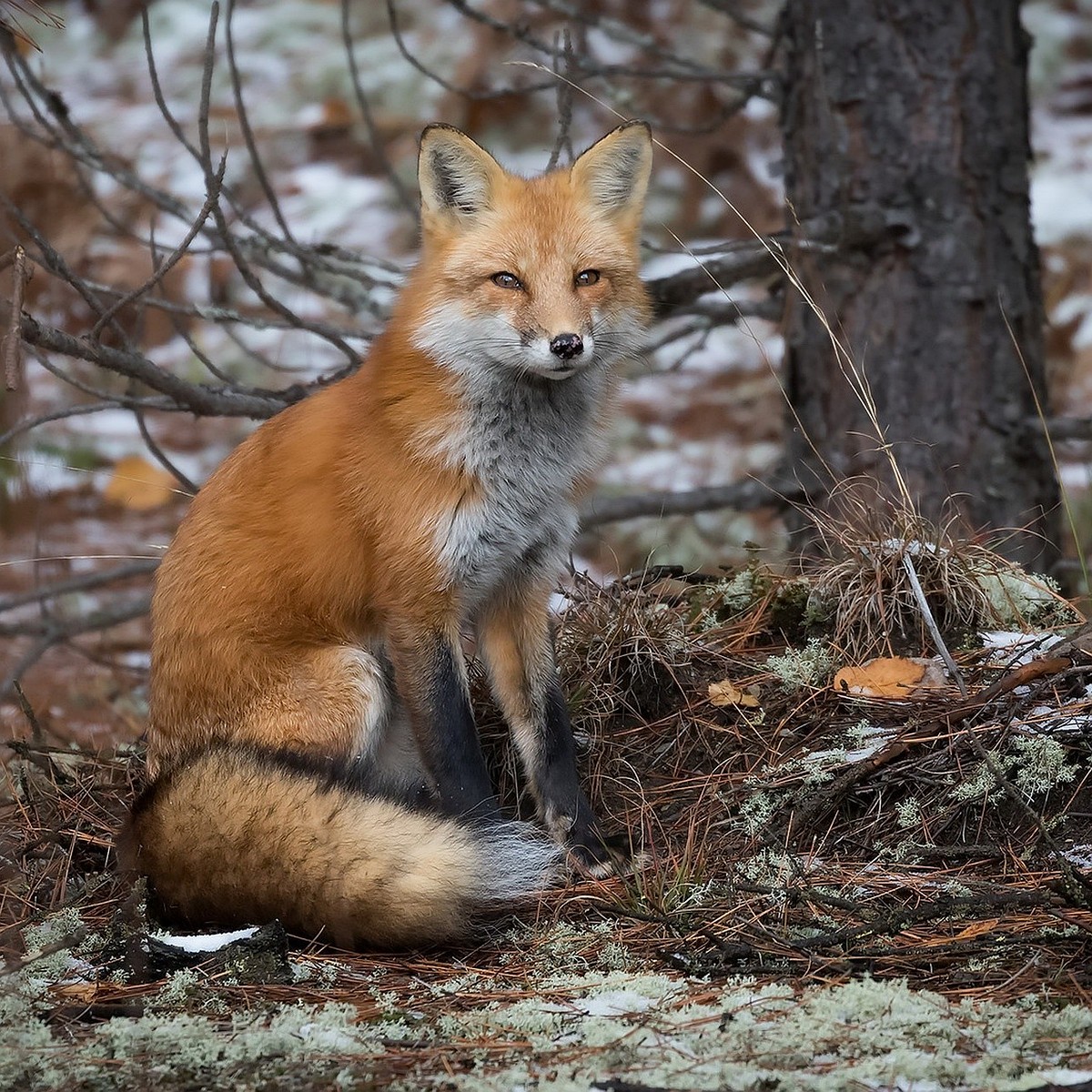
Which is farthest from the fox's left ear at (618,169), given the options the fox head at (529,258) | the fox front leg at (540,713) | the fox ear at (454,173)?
the fox front leg at (540,713)

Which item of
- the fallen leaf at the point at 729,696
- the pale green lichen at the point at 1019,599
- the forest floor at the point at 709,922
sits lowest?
the forest floor at the point at 709,922

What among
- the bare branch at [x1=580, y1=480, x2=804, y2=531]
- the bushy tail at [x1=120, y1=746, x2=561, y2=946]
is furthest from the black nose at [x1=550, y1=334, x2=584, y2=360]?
the bare branch at [x1=580, y1=480, x2=804, y2=531]

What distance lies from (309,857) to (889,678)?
5.22 feet

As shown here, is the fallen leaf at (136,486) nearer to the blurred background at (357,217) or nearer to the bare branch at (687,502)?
the blurred background at (357,217)

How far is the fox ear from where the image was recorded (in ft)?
11.0

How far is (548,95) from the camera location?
1062cm

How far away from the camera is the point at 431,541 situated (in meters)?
3.17

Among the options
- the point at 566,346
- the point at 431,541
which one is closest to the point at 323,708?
the point at 431,541

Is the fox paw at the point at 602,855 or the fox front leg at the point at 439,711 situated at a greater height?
the fox front leg at the point at 439,711

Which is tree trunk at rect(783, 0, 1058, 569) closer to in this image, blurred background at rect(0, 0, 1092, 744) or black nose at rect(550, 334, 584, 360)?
blurred background at rect(0, 0, 1092, 744)

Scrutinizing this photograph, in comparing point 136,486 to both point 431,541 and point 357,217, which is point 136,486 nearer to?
point 357,217

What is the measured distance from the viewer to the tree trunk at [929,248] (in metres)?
4.91

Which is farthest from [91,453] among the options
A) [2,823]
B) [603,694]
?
[603,694]

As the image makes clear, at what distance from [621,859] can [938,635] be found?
3.24 ft
